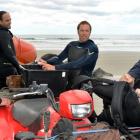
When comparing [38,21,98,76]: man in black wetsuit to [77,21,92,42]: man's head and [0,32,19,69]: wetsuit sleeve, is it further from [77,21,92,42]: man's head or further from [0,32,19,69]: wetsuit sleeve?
[0,32,19,69]: wetsuit sleeve

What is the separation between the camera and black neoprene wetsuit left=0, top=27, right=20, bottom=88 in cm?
645

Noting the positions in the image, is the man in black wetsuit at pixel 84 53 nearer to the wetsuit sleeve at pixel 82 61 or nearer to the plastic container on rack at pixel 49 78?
the wetsuit sleeve at pixel 82 61

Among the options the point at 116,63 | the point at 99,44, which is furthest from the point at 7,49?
the point at 99,44

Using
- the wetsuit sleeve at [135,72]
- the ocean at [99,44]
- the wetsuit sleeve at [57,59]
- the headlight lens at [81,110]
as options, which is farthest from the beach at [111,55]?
the headlight lens at [81,110]

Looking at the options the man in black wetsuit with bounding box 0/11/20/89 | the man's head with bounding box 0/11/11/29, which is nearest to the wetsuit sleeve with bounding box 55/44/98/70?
the man in black wetsuit with bounding box 0/11/20/89

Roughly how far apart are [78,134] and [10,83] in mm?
2536

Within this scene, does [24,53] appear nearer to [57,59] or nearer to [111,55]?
[57,59]

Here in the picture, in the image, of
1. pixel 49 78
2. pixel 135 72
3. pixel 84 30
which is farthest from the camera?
pixel 84 30

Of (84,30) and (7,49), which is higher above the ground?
(84,30)

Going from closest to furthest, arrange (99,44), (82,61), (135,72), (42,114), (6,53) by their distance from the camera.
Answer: (42,114)
(135,72)
(82,61)
(6,53)
(99,44)

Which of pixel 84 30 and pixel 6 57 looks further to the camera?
pixel 6 57

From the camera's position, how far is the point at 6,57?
655 centimetres

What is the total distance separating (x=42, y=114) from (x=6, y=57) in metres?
Answer: 3.28

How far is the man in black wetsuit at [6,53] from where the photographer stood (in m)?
6.45
